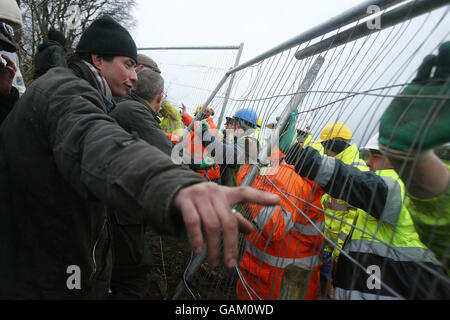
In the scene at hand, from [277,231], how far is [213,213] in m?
1.21

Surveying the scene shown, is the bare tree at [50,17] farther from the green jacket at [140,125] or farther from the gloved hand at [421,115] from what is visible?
the gloved hand at [421,115]

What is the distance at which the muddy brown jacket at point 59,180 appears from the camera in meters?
0.71

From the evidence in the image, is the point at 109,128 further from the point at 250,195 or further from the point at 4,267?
the point at 4,267

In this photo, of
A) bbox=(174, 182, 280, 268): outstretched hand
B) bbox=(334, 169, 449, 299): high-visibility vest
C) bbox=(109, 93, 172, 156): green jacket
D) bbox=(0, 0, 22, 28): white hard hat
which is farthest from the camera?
bbox=(109, 93, 172, 156): green jacket

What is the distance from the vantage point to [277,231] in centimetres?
166

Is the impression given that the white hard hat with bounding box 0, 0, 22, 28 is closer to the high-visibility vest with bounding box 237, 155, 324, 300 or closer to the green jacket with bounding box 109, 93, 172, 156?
the green jacket with bounding box 109, 93, 172, 156

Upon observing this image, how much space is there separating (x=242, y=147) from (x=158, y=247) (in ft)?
7.24

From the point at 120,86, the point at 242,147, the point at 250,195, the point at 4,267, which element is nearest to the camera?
the point at 250,195

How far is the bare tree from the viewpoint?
32.8 feet

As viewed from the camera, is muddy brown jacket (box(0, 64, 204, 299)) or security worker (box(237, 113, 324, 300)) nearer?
muddy brown jacket (box(0, 64, 204, 299))

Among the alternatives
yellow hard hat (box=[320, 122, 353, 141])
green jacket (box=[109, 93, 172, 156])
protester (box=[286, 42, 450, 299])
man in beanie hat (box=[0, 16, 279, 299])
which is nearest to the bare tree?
green jacket (box=[109, 93, 172, 156])

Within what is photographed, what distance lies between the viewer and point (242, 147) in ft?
8.39
